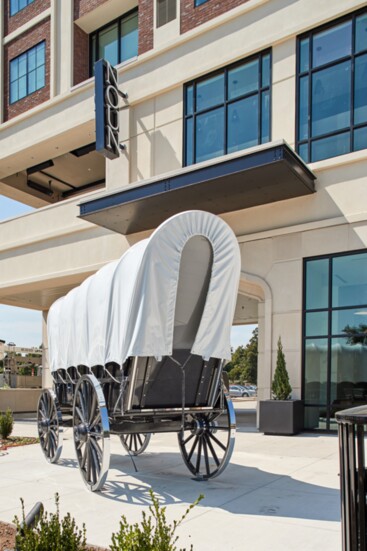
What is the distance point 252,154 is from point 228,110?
3.49 meters

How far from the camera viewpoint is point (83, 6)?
70.2 ft

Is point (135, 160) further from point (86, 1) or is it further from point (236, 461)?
point (236, 461)

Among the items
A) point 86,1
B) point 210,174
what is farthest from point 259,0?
point 86,1

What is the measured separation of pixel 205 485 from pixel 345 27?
38.0 feet

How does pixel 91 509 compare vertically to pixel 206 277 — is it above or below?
below

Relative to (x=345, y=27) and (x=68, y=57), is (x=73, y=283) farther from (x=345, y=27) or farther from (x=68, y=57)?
(x=345, y=27)

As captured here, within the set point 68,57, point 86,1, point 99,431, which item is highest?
point 86,1

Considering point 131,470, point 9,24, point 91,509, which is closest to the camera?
point 91,509

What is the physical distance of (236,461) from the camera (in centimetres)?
917

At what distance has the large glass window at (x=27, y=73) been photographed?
22750mm

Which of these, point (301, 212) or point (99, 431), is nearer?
point (99, 431)

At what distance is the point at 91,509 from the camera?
6.06 metres

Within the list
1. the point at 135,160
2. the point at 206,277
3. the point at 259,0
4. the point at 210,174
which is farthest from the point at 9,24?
the point at 206,277

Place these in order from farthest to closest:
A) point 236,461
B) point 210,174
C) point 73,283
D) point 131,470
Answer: point 73,283
point 210,174
point 236,461
point 131,470
